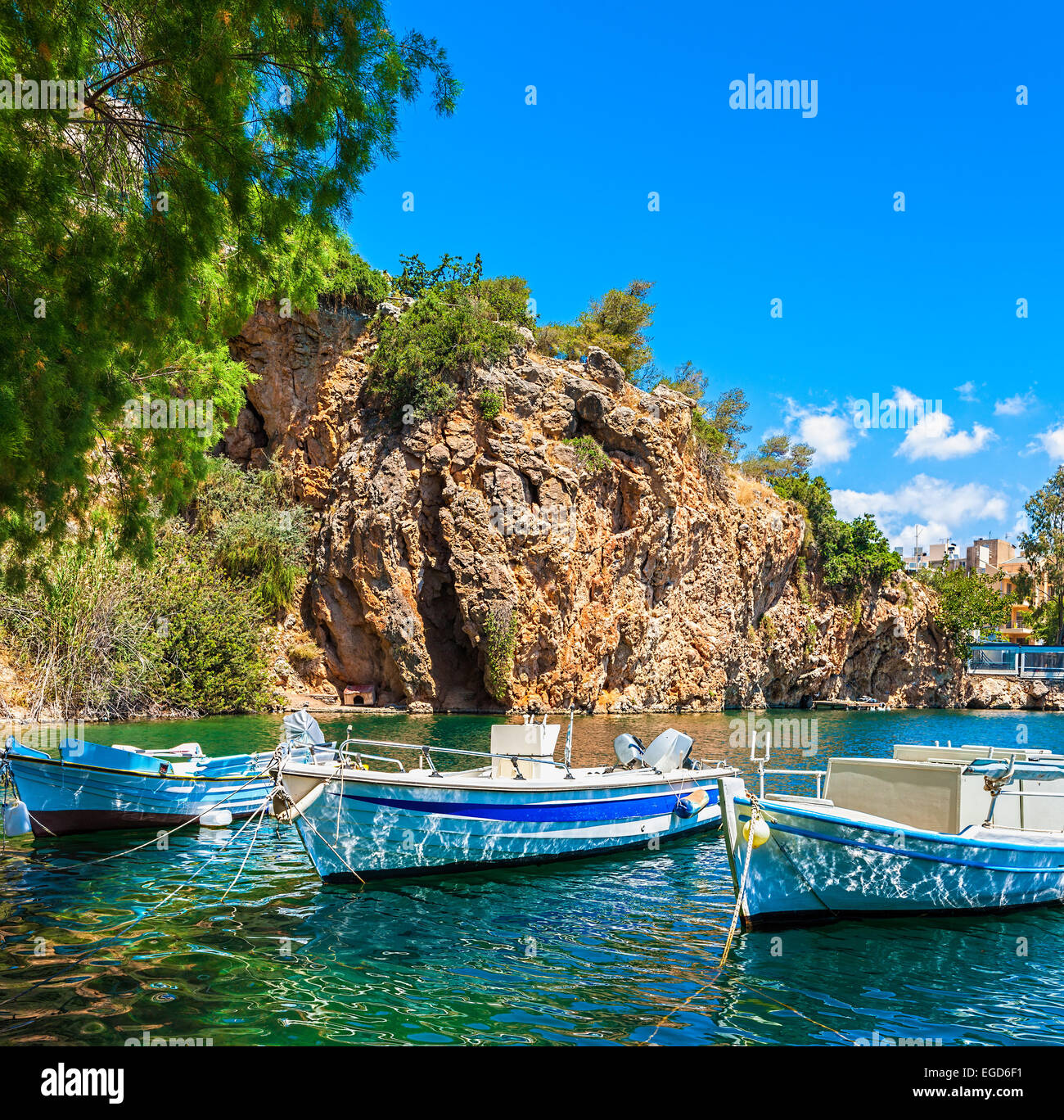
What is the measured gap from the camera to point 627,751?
49.1ft

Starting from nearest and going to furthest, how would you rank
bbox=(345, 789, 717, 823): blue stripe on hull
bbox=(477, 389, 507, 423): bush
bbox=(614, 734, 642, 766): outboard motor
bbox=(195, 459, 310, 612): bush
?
1. bbox=(345, 789, 717, 823): blue stripe on hull
2. bbox=(614, 734, 642, 766): outboard motor
3. bbox=(195, 459, 310, 612): bush
4. bbox=(477, 389, 507, 423): bush

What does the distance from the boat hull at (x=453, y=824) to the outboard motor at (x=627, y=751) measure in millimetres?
1441

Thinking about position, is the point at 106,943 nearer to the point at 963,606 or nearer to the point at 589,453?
the point at 589,453

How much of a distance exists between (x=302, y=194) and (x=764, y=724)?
110ft

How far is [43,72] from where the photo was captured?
5672mm

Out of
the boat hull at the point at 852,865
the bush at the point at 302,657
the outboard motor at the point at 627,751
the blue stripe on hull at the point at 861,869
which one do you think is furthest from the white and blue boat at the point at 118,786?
the bush at the point at 302,657

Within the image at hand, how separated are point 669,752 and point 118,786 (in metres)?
8.71

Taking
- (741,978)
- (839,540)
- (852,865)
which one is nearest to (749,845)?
(852,865)

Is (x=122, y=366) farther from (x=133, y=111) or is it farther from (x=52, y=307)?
(x=133, y=111)

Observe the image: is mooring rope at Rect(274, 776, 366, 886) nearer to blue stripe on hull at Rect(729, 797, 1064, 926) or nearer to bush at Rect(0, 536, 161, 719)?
blue stripe on hull at Rect(729, 797, 1064, 926)

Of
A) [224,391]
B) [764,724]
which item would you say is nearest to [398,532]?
[764,724]

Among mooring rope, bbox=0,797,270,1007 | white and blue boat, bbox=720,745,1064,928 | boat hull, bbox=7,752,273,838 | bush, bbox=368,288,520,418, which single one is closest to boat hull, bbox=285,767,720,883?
mooring rope, bbox=0,797,270,1007

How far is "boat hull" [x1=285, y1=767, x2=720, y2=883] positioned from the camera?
1081 centimetres

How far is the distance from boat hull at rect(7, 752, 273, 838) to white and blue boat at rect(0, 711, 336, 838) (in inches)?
0.5
